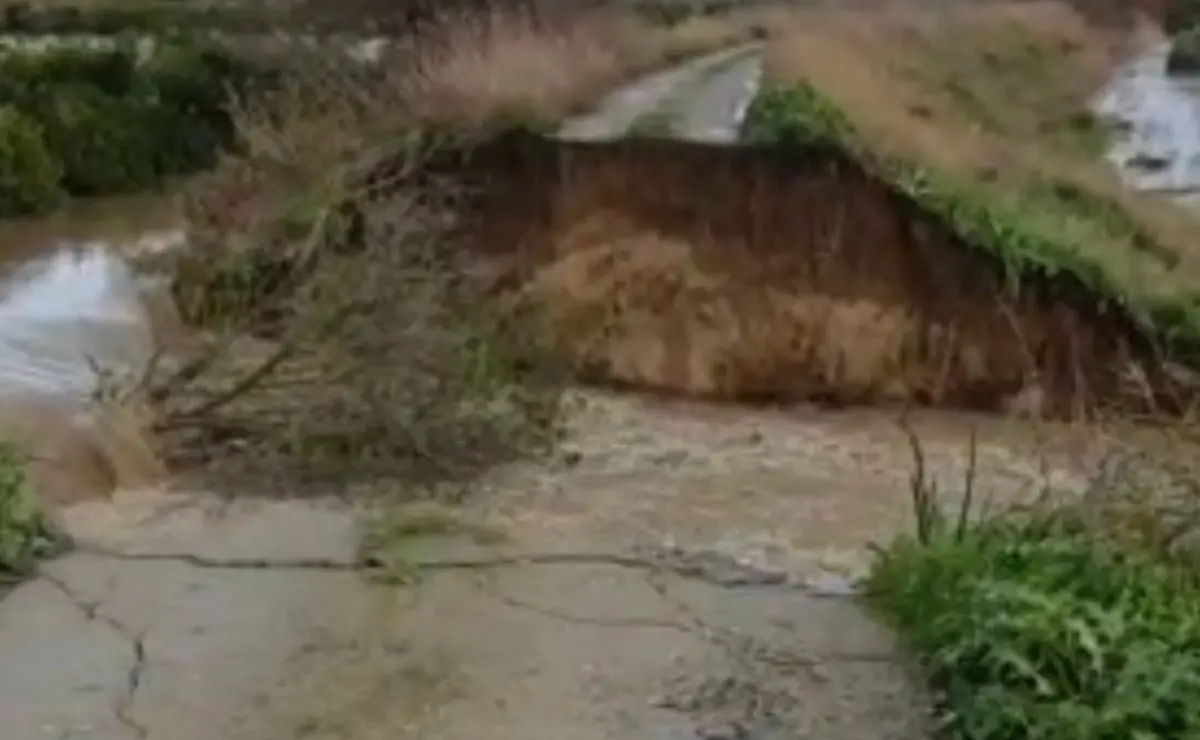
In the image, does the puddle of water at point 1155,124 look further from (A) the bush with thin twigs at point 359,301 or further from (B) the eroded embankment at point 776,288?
(A) the bush with thin twigs at point 359,301

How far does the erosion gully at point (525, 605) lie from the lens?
7.18m

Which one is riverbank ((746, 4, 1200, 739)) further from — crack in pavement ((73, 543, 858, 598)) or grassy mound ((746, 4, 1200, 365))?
crack in pavement ((73, 543, 858, 598))

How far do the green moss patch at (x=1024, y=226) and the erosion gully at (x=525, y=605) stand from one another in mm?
1391

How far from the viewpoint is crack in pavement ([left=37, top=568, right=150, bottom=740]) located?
7098mm

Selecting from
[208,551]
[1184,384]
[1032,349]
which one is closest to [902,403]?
[1032,349]

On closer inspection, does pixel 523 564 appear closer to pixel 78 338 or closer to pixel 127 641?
pixel 127 641

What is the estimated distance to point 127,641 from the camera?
792 cm

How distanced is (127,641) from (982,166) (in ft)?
27.5

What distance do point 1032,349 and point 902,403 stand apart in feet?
2.89

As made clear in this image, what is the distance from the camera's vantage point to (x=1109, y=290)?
13172 mm

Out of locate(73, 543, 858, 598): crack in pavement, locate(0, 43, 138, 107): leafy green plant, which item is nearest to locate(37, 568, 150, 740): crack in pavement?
locate(73, 543, 858, 598): crack in pavement

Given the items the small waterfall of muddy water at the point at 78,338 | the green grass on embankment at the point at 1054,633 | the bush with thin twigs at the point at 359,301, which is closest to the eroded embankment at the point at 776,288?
the bush with thin twigs at the point at 359,301

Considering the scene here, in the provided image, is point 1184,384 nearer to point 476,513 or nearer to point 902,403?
point 902,403

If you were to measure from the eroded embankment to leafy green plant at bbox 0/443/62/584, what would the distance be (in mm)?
4702
